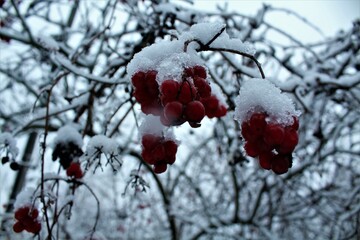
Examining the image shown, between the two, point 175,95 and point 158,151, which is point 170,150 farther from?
point 175,95

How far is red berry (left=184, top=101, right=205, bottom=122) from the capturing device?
81cm

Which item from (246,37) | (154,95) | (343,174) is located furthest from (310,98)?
(343,174)

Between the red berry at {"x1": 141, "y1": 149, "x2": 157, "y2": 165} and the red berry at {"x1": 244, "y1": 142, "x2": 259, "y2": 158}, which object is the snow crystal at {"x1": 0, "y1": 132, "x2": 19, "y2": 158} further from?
the red berry at {"x1": 244, "y1": 142, "x2": 259, "y2": 158}

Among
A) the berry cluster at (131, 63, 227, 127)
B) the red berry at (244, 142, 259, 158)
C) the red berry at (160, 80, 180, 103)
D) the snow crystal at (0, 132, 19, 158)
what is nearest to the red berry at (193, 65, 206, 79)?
the berry cluster at (131, 63, 227, 127)

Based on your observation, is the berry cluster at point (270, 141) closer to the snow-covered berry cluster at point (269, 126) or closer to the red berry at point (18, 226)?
the snow-covered berry cluster at point (269, 126)

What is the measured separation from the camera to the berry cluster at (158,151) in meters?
1.03

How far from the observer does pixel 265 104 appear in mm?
871

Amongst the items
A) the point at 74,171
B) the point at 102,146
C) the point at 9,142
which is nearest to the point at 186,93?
the point at 102,146

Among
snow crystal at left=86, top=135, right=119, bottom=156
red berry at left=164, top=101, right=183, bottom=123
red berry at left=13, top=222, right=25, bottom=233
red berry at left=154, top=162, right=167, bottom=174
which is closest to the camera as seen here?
red berry at left=164, top=101, right=183, bottom=123

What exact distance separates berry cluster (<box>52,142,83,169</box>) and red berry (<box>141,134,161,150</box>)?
75cm

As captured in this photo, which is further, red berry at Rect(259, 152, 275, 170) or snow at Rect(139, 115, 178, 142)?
snow at Rect(139, 115, 178, 142)

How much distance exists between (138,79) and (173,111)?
0.16m

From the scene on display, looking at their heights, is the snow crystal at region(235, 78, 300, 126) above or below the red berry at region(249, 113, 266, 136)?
above

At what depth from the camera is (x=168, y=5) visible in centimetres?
202
